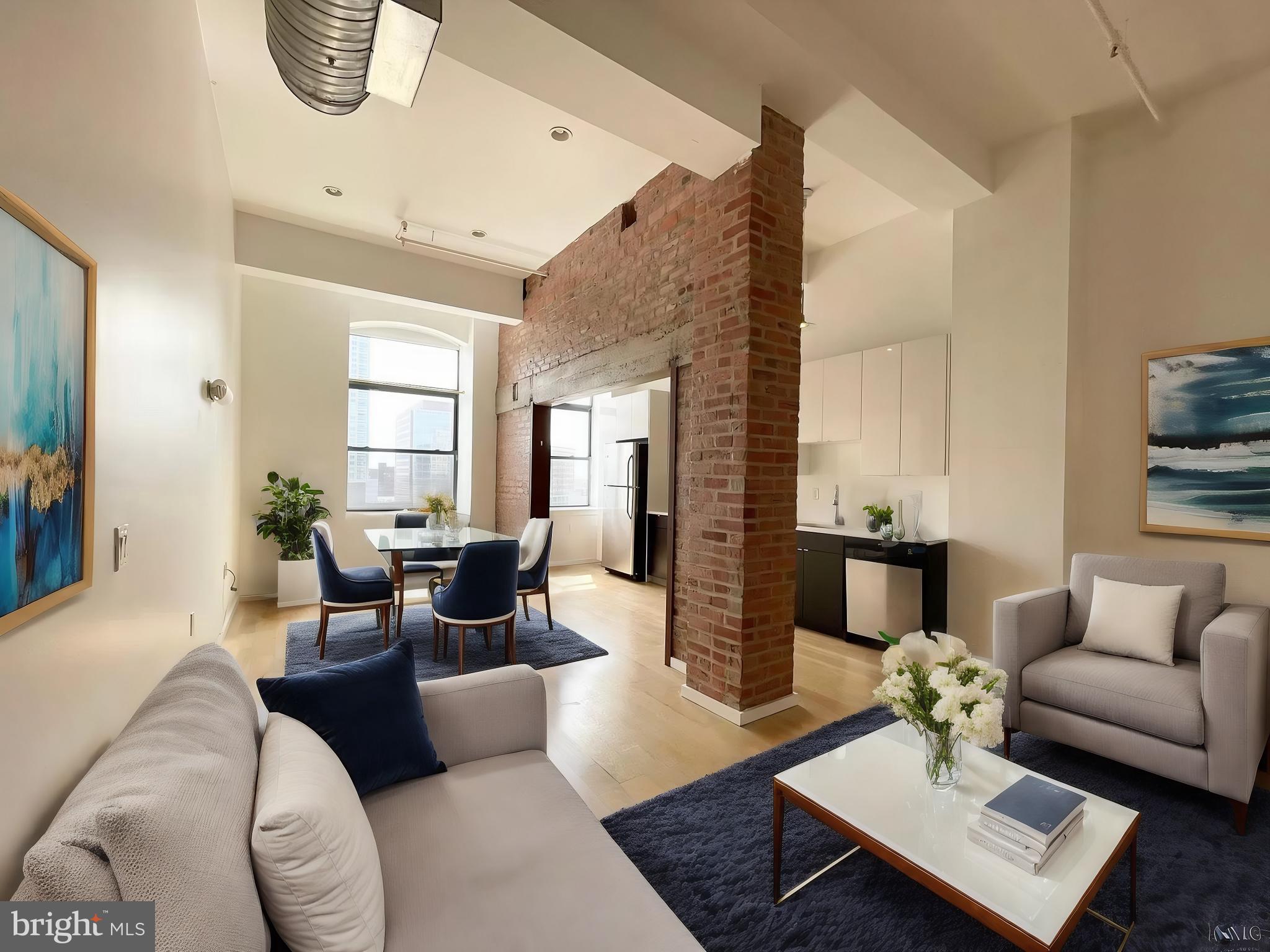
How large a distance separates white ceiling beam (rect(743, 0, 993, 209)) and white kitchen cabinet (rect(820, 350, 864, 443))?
1.29 metres

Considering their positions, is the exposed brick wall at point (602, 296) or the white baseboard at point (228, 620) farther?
the white baseboard at point (228, 620)

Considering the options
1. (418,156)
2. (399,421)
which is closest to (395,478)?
(399,421)

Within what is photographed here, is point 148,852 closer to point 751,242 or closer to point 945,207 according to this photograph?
point 751,242

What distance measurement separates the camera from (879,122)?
306cm

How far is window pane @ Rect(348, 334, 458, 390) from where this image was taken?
657 centimetres

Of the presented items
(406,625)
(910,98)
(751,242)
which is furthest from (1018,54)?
(406,625)

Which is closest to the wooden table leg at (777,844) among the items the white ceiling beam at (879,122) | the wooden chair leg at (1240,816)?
the wooden chair leg at (1240,816)

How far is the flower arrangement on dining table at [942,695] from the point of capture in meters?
1.55

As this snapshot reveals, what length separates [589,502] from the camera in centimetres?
818

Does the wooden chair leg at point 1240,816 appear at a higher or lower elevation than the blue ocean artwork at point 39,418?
lower

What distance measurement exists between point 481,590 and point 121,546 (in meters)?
2.12

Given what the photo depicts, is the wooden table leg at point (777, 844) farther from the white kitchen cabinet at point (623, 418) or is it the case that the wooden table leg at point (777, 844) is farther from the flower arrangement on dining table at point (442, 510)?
the white kitchen cabinet at point (623, 418)

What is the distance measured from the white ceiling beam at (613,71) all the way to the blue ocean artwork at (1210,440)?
2713mm

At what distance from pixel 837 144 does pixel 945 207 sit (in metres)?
1.17
